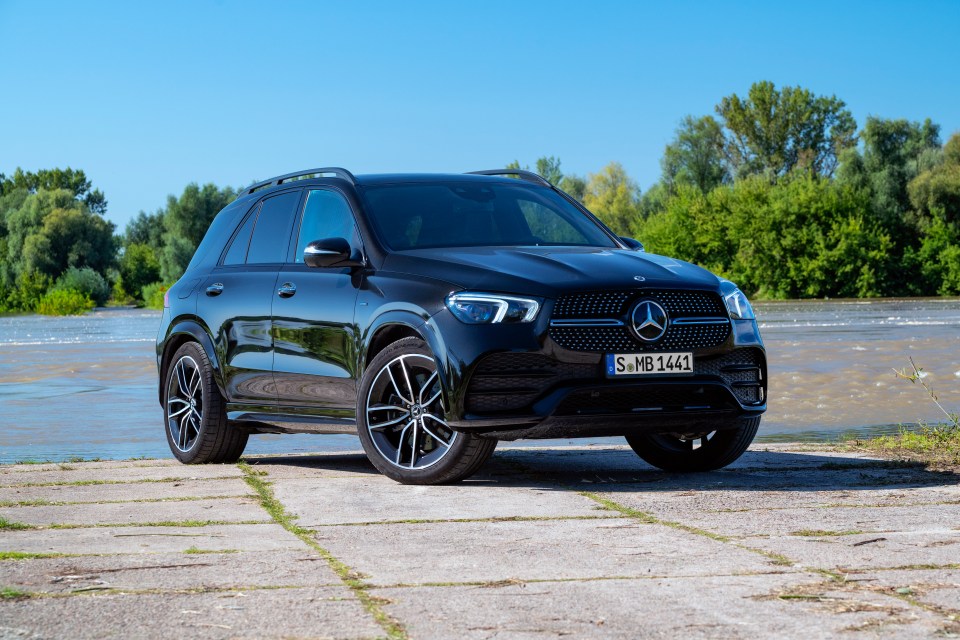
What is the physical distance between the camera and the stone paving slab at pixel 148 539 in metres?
4.99

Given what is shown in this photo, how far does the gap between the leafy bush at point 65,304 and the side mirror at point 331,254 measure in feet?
224

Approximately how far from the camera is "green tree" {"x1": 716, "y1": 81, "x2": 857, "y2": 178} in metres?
102

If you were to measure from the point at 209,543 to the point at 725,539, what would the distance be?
6.19 feet

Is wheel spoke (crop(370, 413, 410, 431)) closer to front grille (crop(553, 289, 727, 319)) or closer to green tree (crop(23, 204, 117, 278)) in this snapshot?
front grille (crop(553, 289, 727, 319))

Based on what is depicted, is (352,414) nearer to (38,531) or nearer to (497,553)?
(38,531)

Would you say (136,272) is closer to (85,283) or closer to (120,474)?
→ (85,283)

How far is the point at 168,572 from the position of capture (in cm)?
446

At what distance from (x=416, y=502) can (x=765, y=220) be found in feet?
236

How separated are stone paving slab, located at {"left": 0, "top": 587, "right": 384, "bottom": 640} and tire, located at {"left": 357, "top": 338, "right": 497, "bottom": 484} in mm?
2738

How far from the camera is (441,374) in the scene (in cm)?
671

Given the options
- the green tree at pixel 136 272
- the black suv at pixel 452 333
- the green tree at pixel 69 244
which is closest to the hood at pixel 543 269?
the black suv at pixel 452 333

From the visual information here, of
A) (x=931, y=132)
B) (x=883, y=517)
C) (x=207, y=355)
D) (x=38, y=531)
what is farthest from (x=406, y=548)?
(x=931, y=132)

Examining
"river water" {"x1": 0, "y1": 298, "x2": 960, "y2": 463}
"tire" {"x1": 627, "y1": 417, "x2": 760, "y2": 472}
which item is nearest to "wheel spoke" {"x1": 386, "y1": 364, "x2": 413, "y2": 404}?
"tire" {"x1": 627, "y1": 417, "x2": 760, "y2": 472}

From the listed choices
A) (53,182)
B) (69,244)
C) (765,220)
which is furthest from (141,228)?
(765,220)
